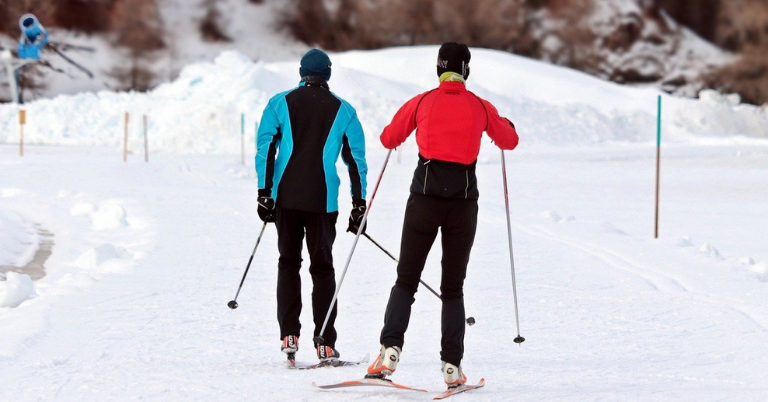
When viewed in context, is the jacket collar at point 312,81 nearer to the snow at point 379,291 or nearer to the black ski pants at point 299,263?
the black ski pants at point 299,263

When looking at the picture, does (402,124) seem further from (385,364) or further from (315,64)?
(385,364)

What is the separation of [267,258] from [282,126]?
4.96 meters

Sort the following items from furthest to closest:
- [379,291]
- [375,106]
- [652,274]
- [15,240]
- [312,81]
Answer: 1. [375,106]
2. [15,240]
3. [652,274]
4. [379,291]
5. [312,81]

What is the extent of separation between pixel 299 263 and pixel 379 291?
2.92m

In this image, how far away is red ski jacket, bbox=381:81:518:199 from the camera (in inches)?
169

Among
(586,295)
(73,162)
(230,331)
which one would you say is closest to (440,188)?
(230,331)

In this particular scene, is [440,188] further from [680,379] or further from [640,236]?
[640,236]

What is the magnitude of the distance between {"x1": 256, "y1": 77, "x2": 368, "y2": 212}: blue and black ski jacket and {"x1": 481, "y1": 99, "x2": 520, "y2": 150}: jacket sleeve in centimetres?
74

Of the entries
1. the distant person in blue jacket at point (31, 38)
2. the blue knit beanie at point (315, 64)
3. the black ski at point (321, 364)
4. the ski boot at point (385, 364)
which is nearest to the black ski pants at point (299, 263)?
the black ski at point (321, 364)

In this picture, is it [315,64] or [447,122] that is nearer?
[447,122]

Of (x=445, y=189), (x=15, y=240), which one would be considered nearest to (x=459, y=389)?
(x=445, y=189)

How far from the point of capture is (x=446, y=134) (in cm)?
429

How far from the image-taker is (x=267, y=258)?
9.66m

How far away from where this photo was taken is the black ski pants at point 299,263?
16.1 ft
